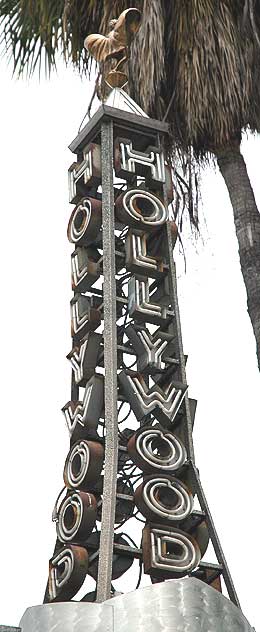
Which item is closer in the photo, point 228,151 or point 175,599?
point 175,599

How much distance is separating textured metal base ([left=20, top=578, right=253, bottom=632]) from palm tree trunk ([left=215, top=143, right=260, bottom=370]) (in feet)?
12.0

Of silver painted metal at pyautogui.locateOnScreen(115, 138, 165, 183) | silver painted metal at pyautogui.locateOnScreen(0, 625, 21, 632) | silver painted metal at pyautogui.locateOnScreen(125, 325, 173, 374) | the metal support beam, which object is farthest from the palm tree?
silver painted metal at pyautogui.locateOnScreen(0, 625, 21, 632)

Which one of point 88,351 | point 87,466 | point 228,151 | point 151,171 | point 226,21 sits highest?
point 226,21

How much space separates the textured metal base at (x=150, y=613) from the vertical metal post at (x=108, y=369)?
0.39m

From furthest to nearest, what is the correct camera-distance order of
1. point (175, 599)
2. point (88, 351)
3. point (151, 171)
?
1. point (151, 171)
2. point (88, 351)
3. point (175, 599)

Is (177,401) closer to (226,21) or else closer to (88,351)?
(88,351)

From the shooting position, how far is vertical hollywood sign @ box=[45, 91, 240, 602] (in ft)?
37.5

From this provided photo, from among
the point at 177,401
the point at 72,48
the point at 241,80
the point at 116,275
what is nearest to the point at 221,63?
the point at 241,80

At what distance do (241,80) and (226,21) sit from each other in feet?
2.09

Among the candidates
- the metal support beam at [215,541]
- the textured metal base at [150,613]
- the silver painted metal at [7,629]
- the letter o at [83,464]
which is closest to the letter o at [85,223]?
the letter o at [83,464]

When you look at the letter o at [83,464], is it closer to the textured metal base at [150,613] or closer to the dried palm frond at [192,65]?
the textured metal base at [150,613]

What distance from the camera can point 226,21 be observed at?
611 inches

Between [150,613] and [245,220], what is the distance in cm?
509

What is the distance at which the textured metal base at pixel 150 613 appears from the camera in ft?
33.8
